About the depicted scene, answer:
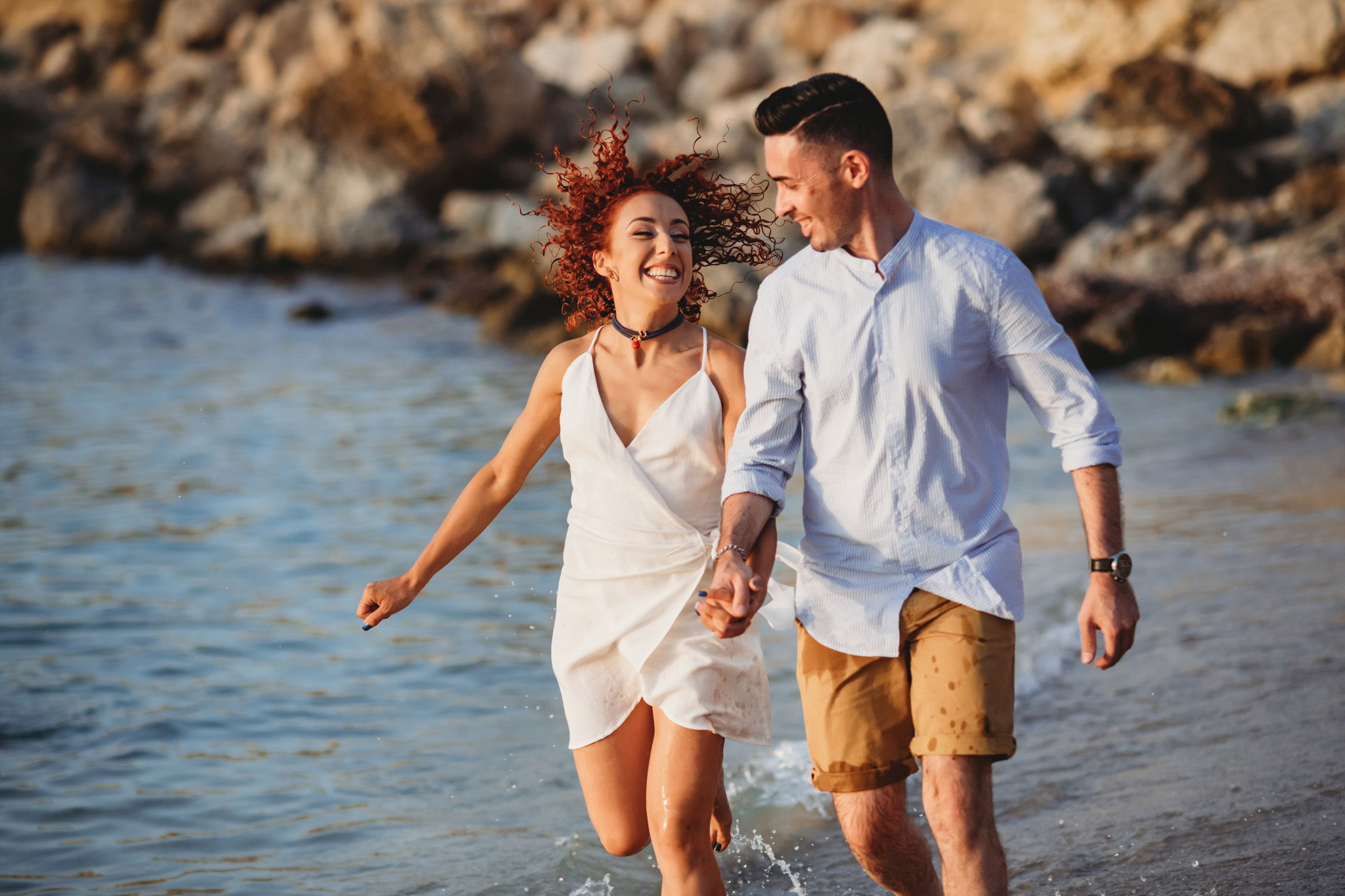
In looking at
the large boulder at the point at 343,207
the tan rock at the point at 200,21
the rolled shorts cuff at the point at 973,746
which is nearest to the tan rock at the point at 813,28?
the large boulder at the point at 343,207

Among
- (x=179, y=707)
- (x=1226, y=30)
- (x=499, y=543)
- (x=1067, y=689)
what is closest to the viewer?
(x=1067, y=689)

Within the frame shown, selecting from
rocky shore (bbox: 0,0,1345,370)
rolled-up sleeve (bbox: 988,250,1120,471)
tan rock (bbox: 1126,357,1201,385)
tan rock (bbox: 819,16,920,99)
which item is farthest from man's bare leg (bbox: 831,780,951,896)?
tan rock (bbox: 819,16,920,99)

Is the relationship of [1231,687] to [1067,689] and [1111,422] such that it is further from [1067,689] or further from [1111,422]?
[1111,422]

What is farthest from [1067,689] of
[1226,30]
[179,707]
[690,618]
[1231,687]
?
[1226,30]

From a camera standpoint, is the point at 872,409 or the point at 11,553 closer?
the point at 872,409

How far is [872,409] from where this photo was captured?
11.1 ft

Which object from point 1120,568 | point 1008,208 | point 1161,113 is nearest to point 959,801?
point 1120,568

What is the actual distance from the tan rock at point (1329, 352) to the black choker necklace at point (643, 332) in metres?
12.4

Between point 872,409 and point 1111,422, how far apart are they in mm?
551

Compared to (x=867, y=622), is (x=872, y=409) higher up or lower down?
higher up

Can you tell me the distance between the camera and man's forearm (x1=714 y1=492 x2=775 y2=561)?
130 inches

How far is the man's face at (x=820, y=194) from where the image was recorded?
11.3ft

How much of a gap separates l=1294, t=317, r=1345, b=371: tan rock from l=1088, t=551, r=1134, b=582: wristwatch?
12.6m

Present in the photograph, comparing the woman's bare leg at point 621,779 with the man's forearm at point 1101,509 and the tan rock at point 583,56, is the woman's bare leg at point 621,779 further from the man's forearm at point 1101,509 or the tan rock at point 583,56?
the tan rock at point 583,56
